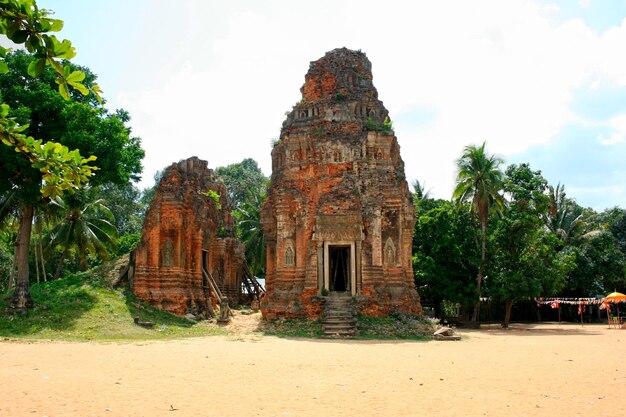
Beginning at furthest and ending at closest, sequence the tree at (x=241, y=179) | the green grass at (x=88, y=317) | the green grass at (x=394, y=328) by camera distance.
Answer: the tree at (x=241, y=179) < the green grass at (x=394, y=328) < the green grass at (x=88, y=317)

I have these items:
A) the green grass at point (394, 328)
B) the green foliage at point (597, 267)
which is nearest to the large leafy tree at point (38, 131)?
the green grass at point (394, 328)

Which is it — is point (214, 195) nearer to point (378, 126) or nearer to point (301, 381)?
point (378, 126)

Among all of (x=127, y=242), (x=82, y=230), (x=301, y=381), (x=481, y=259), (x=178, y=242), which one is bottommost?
(x=301, y=381)

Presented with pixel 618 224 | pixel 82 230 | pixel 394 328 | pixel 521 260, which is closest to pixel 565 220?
pixel 618 224

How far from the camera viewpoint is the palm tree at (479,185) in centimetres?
2894

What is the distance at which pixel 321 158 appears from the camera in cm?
2248

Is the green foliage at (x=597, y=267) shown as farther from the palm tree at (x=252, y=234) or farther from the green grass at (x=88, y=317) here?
the green grass at (x=88, y=317)

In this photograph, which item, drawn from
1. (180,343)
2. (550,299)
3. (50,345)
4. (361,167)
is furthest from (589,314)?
(50,345)

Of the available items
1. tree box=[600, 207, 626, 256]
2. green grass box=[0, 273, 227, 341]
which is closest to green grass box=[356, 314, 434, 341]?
green grass box=[0, 273, 227, 341]

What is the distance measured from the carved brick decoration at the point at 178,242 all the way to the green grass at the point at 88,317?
928 mm

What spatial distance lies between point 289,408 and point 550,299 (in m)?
31.5

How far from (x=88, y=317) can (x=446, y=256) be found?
1839 centimetres

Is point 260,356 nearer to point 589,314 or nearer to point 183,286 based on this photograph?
point 183,286

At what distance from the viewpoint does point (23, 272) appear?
19578 millimetres
